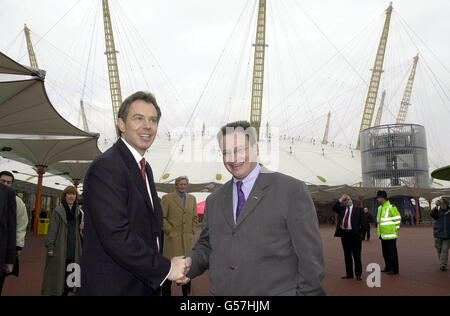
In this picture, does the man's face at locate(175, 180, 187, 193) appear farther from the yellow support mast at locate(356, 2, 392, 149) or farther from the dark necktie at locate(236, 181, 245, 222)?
the yellow support mast at locate(356, 2, 392, 149)

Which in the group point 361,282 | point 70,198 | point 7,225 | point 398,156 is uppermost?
point 398,156

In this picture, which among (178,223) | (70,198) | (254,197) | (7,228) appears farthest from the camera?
A: (178,223)

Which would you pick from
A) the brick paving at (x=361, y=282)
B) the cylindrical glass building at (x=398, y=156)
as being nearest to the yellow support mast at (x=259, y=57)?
the cylindrical glass building at (x=398, y=156)

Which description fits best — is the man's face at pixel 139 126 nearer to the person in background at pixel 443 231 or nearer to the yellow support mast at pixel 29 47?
the person in background at pixel 443 231

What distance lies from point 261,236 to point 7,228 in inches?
130

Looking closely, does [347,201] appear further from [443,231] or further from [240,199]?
[240,199]

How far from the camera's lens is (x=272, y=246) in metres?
2.34

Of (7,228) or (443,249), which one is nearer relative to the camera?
(7,228)

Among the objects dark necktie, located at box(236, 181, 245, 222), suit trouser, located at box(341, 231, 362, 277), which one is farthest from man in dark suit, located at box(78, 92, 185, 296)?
suit trouser, located at box(341, 231, 362, 277)

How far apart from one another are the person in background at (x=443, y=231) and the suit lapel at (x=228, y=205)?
915 cm

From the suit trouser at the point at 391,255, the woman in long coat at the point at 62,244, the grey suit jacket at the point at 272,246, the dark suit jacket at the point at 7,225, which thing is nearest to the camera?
the grey suit jacket at the point at 272,246

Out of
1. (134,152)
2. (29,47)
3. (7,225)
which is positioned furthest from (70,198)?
(29,47)

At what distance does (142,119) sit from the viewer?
2.53 m

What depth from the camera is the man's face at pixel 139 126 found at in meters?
2.52
